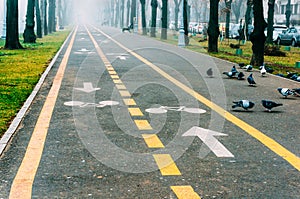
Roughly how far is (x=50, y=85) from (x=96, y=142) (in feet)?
21.2

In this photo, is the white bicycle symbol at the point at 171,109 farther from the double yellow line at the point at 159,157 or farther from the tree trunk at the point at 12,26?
the tree trunk at the point at 12,26

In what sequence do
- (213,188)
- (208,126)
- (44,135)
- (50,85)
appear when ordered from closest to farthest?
(213,188) → (44,135) → (208,126) → (50,85)

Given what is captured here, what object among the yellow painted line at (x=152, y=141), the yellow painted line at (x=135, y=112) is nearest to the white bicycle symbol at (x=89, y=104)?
the yellow painted line at (x=135, y=112)

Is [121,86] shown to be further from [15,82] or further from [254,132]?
[254,132]

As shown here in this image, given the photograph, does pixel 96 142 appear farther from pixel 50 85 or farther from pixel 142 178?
pixel 50 85

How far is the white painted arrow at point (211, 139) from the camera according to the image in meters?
7.17

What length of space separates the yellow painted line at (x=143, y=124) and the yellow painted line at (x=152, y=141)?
485 millimetres

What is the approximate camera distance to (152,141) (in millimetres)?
7715

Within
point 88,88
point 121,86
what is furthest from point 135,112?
point 121,86

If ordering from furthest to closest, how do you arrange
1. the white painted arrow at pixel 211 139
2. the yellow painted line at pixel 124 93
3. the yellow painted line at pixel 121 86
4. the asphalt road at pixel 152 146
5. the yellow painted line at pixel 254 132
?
the yellow painted line at pixel 121 86 → the yellow painted line at pixel 124 93 → the white painted arrow at pixel 211 139 → the yellow painted line at pixel 254 132 → the asphalt road at pixel 152 146

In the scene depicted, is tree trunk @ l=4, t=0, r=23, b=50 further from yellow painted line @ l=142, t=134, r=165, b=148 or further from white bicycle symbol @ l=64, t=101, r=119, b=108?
yellow painted line @ l=142, t=134, r=165, b=148

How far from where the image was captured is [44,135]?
802cm

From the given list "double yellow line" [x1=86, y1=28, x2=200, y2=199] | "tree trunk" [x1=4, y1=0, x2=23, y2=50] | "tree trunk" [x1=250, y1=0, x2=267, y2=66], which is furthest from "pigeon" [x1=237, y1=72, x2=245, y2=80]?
"tree trunk" [x1=4, y1=0, x2=23, y2=50]

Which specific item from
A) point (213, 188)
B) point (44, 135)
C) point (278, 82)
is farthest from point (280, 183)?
point (278, 82)
